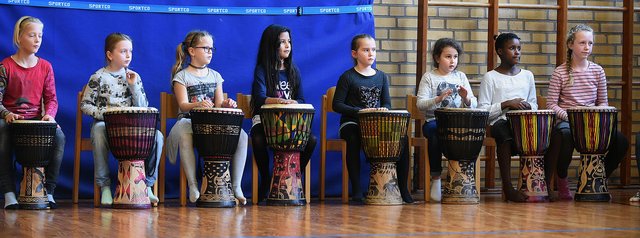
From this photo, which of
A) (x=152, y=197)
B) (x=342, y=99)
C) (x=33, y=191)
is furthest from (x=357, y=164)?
(x=33, y=191)

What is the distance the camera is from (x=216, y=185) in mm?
5234

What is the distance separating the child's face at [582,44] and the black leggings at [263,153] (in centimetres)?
176

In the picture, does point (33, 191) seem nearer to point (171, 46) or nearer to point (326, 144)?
point (171, 46)

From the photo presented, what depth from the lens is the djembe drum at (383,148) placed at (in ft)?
17.9

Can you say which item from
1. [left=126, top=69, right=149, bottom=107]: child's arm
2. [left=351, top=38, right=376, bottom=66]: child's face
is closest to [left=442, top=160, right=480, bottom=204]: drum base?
[left=351, top=38, right=376, bottom=66]: child's face

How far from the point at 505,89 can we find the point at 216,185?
77.0 inches

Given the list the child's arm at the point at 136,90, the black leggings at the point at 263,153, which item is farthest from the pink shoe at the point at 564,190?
the child's arm at the point at 136,90

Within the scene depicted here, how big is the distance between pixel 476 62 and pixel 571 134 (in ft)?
3.60

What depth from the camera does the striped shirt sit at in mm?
6086

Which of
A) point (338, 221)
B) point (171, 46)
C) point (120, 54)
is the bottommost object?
point (338, 221)

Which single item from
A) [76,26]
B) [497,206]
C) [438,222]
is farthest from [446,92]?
[76,26]

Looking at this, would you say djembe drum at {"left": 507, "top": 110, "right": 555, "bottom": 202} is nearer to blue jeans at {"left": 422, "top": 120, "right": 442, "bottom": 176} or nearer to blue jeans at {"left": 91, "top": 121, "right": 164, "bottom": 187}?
blue jeans at {"left": 422, "top": 120, "right": 442, "bottom": 176}

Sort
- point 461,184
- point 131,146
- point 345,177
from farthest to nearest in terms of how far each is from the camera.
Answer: point 345,177 → point 461,184 → point 131,146

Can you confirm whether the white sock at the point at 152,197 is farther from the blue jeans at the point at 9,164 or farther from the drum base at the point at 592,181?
the drum base at the point at 592,181
